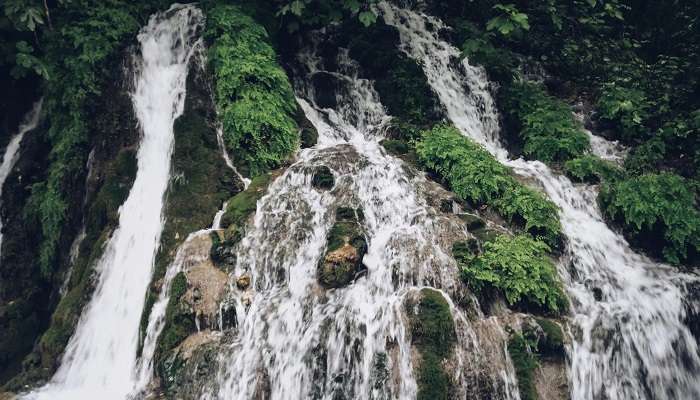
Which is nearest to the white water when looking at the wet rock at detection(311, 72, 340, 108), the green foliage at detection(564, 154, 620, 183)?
the wet rock at detection(311, 72, 340, 108)

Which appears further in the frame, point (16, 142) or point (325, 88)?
point (325, 88)

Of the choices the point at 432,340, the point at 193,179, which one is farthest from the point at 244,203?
the point at 432,340

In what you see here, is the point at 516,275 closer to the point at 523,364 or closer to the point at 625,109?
the point at 523,364

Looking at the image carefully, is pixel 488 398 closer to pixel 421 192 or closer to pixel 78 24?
pixel 421 192

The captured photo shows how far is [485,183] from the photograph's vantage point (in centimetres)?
901

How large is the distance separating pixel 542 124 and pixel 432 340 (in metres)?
6.84

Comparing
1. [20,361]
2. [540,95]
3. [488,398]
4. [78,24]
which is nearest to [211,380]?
[488,398]

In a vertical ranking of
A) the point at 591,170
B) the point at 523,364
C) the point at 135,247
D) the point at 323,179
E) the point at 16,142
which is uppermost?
the point at 16,142

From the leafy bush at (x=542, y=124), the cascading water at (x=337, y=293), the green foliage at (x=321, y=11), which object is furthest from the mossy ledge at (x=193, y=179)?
the leafy bush at (x=542, y=124)

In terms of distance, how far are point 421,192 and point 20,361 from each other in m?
7.97

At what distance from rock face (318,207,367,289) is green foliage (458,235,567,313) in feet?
4.88

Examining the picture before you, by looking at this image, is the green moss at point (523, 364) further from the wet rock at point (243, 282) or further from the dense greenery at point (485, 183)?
the wet rock at point (243, 282)

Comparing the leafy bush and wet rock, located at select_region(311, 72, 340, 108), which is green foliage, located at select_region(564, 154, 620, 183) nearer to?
the leafy bush

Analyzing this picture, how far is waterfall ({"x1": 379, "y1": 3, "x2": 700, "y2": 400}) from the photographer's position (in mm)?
6820
